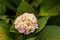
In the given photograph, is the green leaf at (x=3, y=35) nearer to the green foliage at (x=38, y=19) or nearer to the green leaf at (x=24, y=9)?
the green foliage at (x=38, y=19)

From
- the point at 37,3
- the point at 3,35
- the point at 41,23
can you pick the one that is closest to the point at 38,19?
the point at 41,23

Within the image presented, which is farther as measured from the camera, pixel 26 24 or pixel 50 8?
pixel 50 8

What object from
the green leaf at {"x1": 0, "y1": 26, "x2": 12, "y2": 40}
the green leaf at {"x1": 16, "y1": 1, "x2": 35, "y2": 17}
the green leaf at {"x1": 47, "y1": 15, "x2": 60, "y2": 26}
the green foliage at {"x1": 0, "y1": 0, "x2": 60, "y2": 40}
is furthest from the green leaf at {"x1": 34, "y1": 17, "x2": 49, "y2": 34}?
the green leaf at {"x1": 47, "y1": 15, "x2": 60, "y2": 26}

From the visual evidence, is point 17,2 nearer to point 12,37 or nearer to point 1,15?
point 1,15

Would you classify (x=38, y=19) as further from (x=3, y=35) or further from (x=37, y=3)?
(x=37, y=3)

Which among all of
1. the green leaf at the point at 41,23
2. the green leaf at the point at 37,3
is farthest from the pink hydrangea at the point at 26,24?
the green leaf at the point at 37,3

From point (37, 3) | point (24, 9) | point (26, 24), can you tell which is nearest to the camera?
point (26, 24)

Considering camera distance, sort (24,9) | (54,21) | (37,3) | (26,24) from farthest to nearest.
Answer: (37,3) < (54,21) < (24,9) < (26,24)

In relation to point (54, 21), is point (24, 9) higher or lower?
higher
